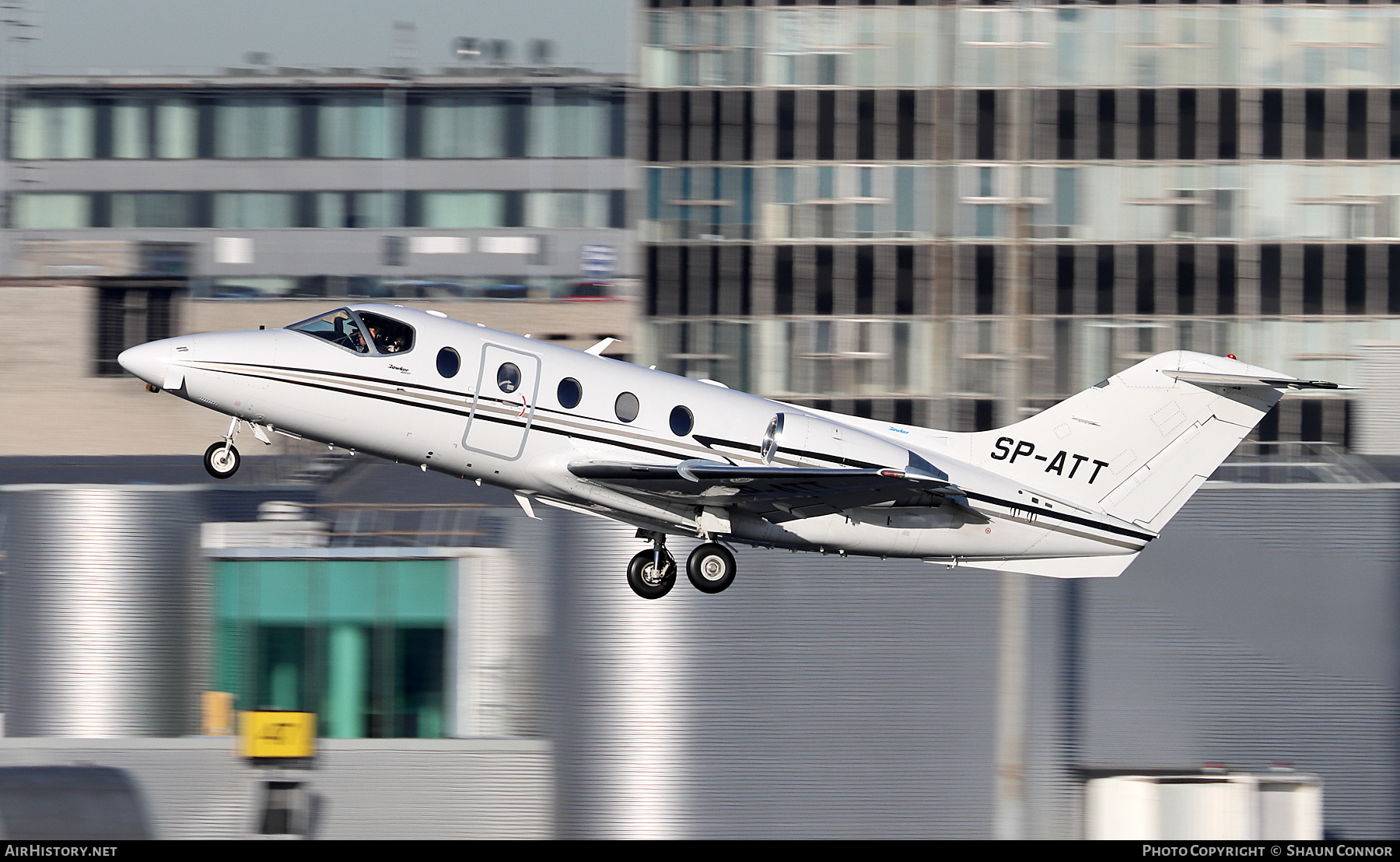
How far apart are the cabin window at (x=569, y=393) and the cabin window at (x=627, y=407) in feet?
1.87

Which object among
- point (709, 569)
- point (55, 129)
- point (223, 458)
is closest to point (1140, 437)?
point (709, 569)

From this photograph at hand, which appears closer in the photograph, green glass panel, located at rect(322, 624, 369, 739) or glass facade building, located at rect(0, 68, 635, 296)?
green glass panel, located at rect(322, 624, 369, 739)

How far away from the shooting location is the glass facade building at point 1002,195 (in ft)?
204

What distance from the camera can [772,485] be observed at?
25594 millimetres

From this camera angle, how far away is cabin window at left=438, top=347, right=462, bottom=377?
25.6 metres

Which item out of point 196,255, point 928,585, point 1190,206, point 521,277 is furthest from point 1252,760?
point 196,255

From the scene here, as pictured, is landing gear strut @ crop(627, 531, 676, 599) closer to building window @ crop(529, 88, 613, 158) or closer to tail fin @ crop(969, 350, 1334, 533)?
tail fin @ crop(969, 350, 1334, 533)

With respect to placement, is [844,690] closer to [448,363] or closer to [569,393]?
[569,393]

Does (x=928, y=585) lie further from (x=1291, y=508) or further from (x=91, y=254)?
(x=91, y=254)

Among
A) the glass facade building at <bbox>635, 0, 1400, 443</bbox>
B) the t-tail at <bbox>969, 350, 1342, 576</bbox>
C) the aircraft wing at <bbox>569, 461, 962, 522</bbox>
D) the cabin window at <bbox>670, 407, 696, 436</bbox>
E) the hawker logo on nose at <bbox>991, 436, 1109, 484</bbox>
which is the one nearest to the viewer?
the aircraft wing at <bbox>569, 461, 962, 522</bbox>

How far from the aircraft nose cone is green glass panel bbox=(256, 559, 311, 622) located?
15.9 metres

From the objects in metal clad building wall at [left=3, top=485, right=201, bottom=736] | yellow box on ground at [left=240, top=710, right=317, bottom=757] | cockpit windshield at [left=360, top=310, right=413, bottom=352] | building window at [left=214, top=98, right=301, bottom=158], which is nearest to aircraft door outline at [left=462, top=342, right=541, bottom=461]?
cockpit windshield at [left=360, top=310, right=413, bottom=352]

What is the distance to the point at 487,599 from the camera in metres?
40.4

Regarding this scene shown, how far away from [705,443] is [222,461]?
24.6ft
